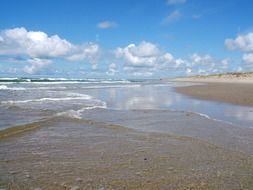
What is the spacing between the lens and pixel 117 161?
22.2 ft

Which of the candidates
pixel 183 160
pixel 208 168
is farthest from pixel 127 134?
pixel 208 168

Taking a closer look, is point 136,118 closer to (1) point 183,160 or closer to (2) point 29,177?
(1) point 183,160

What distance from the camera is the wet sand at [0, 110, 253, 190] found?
18.0 ft

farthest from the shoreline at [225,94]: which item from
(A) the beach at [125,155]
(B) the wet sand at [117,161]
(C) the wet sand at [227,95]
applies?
(B) the wet sand at [117,161]

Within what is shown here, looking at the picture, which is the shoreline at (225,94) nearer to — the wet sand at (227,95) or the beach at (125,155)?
the wet sand at (227,95)

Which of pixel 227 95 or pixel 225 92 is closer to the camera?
pixel 227 95

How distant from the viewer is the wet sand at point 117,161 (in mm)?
5480

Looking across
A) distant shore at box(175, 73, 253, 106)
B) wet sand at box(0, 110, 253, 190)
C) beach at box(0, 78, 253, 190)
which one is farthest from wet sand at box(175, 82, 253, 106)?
wet sand at box(0, 110, 253, 190)

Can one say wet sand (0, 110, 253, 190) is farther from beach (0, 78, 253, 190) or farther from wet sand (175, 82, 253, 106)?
wet sand (175, 82, 253, 106)

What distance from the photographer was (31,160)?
6.82 m

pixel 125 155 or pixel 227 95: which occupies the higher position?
pixel 125 155

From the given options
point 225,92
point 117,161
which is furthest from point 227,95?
point 117,161

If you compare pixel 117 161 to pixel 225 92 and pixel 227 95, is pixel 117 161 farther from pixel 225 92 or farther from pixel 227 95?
pixel 225 92

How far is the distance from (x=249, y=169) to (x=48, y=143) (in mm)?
5112
